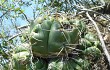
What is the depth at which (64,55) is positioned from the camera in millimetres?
2164

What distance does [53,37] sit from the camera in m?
2.12

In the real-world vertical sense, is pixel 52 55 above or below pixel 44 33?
below

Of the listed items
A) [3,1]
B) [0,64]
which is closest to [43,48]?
[0,64]

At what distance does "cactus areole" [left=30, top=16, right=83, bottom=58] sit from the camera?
2.12 m

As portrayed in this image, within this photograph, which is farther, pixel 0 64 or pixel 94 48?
pixel 0 64

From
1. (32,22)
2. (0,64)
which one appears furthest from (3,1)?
(32,22)

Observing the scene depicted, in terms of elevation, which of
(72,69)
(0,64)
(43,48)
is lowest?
(0,64)

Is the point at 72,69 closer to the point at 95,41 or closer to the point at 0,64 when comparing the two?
the point at 95,41

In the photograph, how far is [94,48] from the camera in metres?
2.28

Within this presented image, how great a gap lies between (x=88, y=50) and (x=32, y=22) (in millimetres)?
422

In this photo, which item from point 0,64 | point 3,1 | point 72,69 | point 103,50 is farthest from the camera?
point 3,1

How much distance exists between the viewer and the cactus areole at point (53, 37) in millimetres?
2125

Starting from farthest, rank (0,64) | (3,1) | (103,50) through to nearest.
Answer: (3,1) < (0,64) < (103,50)

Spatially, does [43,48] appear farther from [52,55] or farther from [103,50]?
[103,50]
